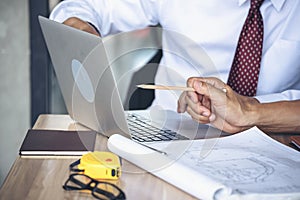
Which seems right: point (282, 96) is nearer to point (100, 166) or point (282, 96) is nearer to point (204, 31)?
point (204, 31)

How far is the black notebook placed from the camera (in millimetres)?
1118

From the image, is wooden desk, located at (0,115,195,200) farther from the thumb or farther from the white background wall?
the white background wall

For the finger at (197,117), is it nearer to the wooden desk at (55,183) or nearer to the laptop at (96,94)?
the laptop at (96,94)

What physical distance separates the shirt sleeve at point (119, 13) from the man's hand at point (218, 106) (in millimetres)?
479

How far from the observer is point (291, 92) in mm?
1528

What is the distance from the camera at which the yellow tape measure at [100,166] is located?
99cm

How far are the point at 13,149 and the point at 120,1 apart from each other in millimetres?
973

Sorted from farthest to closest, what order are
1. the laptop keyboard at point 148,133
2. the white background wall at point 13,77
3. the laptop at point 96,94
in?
the white background wall at point 13,77, the laptop keyboard at point 148,133, the laptop at point 96,94

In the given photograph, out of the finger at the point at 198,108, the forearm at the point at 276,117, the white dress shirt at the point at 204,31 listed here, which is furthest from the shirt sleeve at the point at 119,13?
the forearm at the point at 276,117

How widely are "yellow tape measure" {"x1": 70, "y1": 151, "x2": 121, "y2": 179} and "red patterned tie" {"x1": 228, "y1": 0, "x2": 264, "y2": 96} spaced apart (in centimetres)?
68

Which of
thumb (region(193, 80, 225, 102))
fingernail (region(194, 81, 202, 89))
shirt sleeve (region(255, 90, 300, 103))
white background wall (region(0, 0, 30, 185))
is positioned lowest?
white background wall (region(0, 0, 30, 185))

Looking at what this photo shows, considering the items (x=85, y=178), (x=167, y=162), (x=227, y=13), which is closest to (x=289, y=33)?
(x=227, y=13)

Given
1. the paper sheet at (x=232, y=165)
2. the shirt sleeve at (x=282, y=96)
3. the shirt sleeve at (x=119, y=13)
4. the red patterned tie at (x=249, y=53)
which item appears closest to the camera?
the paper sheet at (x=232, y=165)

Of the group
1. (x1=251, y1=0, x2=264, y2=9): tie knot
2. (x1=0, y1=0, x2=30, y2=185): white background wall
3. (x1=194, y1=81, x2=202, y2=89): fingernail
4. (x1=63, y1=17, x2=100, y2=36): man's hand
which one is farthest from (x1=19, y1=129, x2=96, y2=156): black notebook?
(x1=0, y1=0, x2=30, y2=185): white background wall
